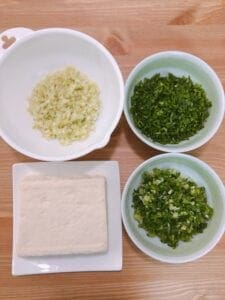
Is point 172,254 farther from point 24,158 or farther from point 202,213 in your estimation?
point 24,158

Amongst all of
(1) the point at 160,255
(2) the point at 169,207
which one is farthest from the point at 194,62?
(1) the point at 160,255

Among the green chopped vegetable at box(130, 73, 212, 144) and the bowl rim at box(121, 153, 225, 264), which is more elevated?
the green chopped vegetable at box(130, 73, 212, 144)

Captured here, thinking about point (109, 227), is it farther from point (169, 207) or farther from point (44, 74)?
point (44, 74)

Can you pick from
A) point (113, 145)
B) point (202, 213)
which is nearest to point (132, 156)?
point (113, 145)

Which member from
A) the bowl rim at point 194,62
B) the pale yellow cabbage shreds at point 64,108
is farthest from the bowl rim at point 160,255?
the pale yellow cabbage shreds at point 64,108

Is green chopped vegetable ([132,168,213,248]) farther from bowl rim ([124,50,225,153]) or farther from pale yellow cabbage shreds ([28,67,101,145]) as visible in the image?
pale yellow cabbage shreds ([28,67,101,145])

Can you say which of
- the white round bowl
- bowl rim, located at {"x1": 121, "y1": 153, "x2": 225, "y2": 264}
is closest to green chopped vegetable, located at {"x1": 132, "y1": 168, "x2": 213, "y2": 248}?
bowl rim, located at {"x1": 121, "y1": 153, "x2": 225, "y2": 264}
